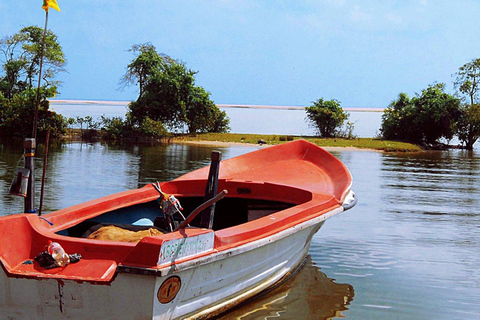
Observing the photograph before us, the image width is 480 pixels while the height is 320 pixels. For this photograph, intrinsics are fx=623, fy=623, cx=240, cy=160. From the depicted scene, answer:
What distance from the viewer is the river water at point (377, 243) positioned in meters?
6.75

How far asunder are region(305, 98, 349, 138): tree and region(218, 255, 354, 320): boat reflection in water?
32447 mm

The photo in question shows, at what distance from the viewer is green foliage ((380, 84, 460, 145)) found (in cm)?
3816

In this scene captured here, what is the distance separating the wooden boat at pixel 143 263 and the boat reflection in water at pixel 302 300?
5.7 inches

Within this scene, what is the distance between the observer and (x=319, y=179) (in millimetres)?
9258

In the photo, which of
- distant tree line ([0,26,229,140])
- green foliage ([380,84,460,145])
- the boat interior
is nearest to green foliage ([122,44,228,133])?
distant tree line ([0,26,229,140])

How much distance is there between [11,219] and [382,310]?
12.7 ft

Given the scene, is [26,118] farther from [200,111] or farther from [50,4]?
[50,4]

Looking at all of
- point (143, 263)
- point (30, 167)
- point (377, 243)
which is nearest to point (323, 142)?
point (377, 243)

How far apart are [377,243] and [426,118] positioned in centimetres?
3037

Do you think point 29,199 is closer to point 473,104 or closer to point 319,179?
point 319,179

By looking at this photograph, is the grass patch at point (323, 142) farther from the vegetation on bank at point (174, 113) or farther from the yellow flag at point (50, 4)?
the yellow flag at point (50, 4)

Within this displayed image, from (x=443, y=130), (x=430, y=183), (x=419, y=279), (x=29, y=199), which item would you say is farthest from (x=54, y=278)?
(x=443, y=130)

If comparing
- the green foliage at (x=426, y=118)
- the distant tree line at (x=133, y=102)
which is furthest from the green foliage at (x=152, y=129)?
the green foliage at (x=426, y=118)

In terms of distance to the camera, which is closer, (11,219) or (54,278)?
(54,278)
